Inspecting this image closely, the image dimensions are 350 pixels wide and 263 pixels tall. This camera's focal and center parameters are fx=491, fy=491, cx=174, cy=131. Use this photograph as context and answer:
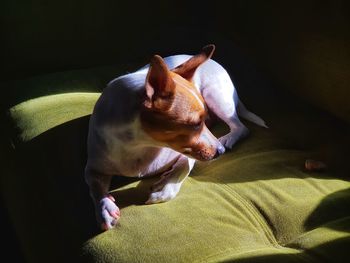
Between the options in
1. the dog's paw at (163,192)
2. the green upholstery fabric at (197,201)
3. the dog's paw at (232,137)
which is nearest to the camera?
the green upholstery fabric at (197,201)

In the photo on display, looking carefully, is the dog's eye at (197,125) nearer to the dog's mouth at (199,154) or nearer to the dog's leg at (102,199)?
the dog's mouth at (199,154)

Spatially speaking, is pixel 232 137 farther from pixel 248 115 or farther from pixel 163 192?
pixel 163 192

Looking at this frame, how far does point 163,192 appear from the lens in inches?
62.9

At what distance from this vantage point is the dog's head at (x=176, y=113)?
4.74ft

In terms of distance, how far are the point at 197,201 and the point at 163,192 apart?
11 cm

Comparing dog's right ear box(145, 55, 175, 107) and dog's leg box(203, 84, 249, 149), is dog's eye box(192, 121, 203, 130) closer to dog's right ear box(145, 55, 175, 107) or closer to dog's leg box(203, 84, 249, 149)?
dog's right ear box(145, 55, 175, 107)

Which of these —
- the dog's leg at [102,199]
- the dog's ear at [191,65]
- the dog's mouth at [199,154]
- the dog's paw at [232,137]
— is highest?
the dog's ear at [191,65]

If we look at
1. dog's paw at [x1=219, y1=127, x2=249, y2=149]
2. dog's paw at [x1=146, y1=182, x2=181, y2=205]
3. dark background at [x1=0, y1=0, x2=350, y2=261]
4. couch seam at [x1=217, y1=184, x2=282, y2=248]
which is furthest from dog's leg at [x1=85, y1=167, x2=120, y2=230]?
dark background at [x1=0, y1=0, x2=350, y2=261]

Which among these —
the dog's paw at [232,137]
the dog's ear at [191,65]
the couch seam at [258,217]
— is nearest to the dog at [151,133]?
the dog's ear at [191,65]

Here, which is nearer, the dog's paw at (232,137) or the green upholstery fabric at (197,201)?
the green upholstery fabric at (197,201)

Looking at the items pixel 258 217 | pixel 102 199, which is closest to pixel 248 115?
pixel 258 217

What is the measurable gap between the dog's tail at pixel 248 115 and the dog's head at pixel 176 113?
0.57 metres

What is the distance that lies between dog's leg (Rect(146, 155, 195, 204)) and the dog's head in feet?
0.38

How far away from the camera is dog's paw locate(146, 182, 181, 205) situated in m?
1.57
